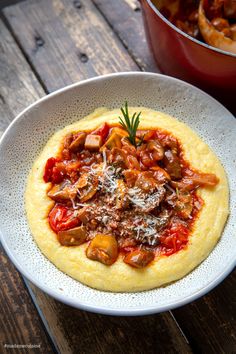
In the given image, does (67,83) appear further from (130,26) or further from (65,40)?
(130,26)

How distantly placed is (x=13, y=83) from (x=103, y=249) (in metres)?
1.87

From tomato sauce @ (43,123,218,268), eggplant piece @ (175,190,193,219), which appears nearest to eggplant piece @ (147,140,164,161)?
tomato sauce @ (43,123,218,268)

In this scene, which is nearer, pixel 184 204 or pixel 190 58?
pixel 184 204

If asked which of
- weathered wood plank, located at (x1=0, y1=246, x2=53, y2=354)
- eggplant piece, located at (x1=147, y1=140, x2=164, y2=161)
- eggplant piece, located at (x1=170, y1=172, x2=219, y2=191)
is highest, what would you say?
eggplant piece, located at (x1=147, y1=140, x2=164, y2=161)

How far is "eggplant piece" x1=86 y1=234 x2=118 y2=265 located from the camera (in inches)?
118

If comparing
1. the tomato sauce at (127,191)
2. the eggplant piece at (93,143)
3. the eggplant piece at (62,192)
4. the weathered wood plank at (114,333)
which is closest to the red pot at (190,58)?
the tomato sauce at (127,191)

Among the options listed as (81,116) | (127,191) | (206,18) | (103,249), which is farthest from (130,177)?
(206,18)

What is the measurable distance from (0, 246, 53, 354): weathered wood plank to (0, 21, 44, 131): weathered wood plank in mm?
1303

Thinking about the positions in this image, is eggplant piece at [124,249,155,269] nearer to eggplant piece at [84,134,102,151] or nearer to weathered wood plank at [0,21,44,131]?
eggplant piece at [84,134,102,151]

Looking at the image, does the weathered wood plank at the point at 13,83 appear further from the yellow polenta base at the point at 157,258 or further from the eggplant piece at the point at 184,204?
the eggplant piece at the point at 184,204

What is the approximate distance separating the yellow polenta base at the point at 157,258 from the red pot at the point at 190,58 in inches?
14.7

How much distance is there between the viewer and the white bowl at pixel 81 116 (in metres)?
2.86

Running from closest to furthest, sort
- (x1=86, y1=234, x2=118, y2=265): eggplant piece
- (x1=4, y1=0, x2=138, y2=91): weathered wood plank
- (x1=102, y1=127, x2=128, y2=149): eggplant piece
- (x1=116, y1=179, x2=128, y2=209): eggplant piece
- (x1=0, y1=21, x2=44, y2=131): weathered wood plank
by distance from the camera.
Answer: (x1=86, y1=234, x2=118, y2=265): eggplant piece → (x1=116, y1=179, x2=128, y2=209): eggplant piece → (x1=102, y1=127, x2=128, y2=149): eggplant piece → (x1=0, y1=21, x2=44, y2=131): weathered wood plank → (x1=4, y1=0, x2=138, y2=91): weathered wood plank

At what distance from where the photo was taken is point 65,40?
431 centimetres
